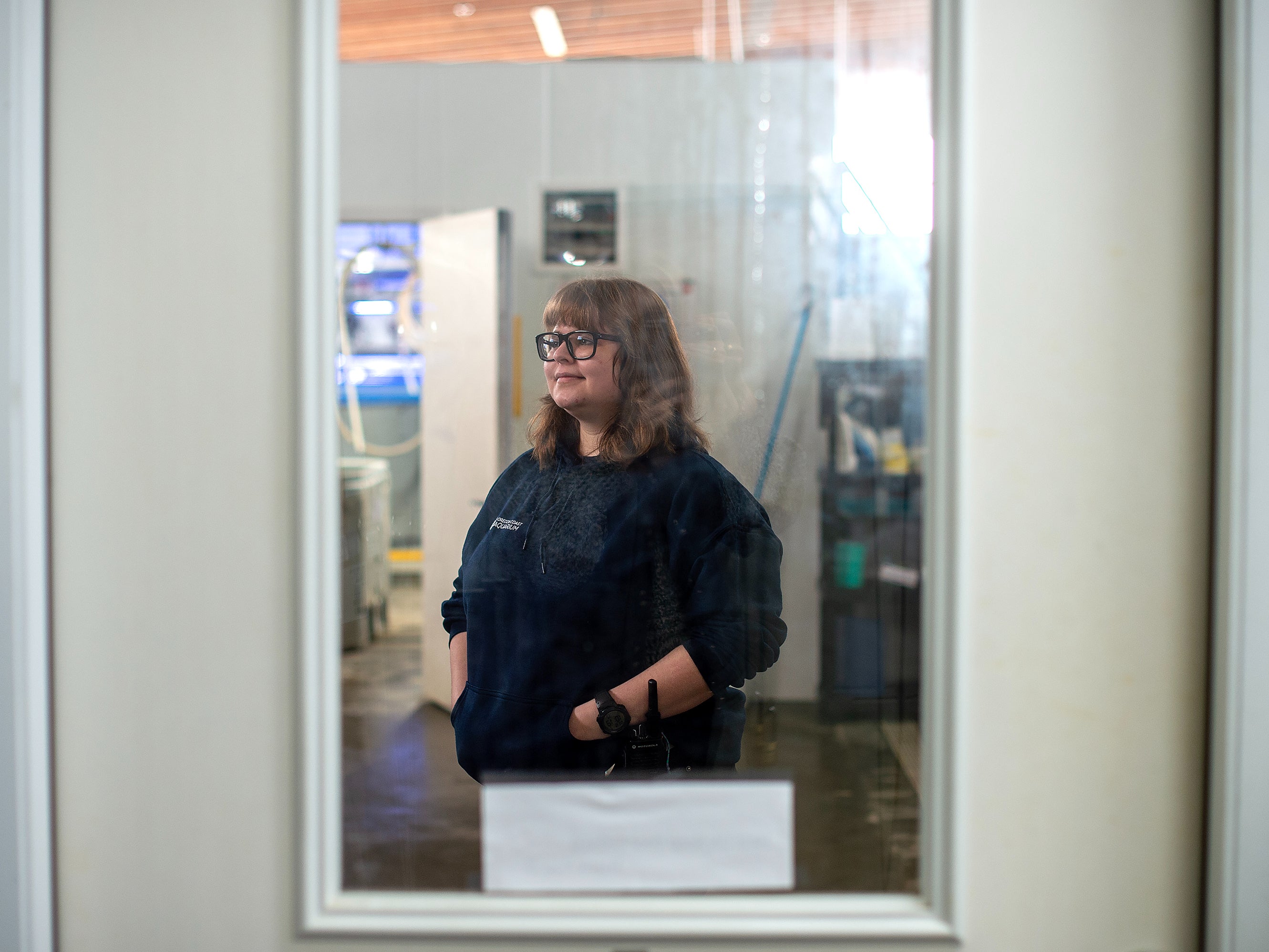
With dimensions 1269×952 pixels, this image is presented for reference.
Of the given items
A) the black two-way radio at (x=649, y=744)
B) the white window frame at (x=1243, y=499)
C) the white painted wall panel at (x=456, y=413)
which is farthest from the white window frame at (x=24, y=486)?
the white window frame at (x=1243, y=499)

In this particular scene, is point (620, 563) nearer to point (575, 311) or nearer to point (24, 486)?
point (575, 311)

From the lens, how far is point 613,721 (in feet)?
2.85

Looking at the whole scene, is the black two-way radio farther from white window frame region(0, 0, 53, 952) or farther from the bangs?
white window frame region(0, 0, 53, 952)

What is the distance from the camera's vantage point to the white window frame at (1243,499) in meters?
0.73

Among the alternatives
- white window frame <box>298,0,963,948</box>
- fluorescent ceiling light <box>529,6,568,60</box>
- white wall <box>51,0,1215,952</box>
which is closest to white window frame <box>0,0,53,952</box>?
white wall <box>51,0,1215,952</box>

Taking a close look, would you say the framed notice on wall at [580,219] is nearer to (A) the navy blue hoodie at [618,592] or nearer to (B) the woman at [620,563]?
(B) the woman at [620,563]

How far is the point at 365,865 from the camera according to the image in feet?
2.76

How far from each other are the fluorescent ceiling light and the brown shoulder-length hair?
28 cm

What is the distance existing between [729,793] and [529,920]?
25 cm

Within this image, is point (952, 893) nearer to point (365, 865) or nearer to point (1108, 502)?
point (1108, 502)

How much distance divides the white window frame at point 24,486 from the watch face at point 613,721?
586 millimetres

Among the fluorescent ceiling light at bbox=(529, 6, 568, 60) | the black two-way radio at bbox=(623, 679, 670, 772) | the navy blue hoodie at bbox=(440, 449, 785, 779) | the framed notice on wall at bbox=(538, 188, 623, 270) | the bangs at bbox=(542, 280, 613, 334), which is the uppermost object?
the fluorescent ceiling light at bbox=(529, 6, 568, 60)

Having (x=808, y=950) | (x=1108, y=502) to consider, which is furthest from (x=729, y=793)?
(x=1108, y=502)

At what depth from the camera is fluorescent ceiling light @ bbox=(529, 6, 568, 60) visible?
851 millimetres
